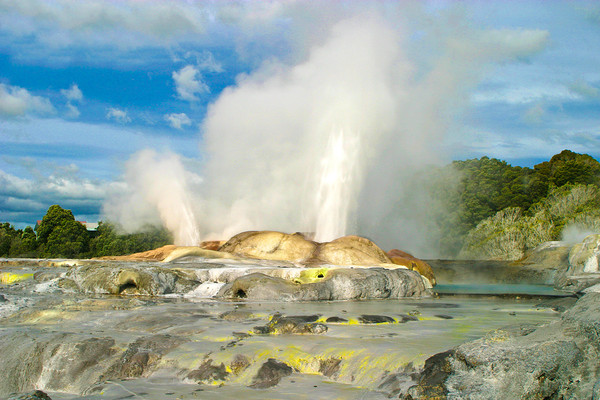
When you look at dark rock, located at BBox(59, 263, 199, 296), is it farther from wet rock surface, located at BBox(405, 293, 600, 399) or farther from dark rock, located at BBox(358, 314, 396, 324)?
wet rock surface, located at BBox(405, 293, 600, 399)

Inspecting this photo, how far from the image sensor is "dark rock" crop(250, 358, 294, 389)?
5629 mm

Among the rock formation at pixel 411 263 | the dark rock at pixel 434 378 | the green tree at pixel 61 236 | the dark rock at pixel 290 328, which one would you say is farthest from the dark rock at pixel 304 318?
the green tree at pixel 61 236

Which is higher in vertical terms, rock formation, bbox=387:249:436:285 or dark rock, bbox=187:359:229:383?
rock formation, bbox=387:249:436:285

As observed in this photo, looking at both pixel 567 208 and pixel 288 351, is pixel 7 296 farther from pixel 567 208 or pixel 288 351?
pixel 567 208

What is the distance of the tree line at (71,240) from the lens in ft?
135

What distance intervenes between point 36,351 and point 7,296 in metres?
6.37

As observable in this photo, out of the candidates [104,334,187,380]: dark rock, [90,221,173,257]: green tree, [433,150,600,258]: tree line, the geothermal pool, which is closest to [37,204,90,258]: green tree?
[90,221,173,257]: green tree

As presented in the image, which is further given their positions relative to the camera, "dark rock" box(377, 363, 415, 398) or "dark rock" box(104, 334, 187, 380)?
"dark rock" box(104, 334, 187, 380)

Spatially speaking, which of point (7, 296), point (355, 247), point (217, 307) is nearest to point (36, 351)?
point (217, 307)

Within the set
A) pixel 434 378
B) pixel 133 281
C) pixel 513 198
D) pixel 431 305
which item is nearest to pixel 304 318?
pixel 434 378

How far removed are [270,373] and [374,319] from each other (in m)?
3.20

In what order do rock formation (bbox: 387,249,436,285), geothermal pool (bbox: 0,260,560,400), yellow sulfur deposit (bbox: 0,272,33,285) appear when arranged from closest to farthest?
geothermal pool (bbox: 0,260,560,400) → yellow sulfur deposit (bbox: 0,272,33,285) → rock formation (bbox: 387,249,436,285)

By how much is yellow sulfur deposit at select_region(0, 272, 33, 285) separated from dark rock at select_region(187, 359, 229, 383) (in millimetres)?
12150

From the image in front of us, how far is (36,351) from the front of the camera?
6.86 metres
